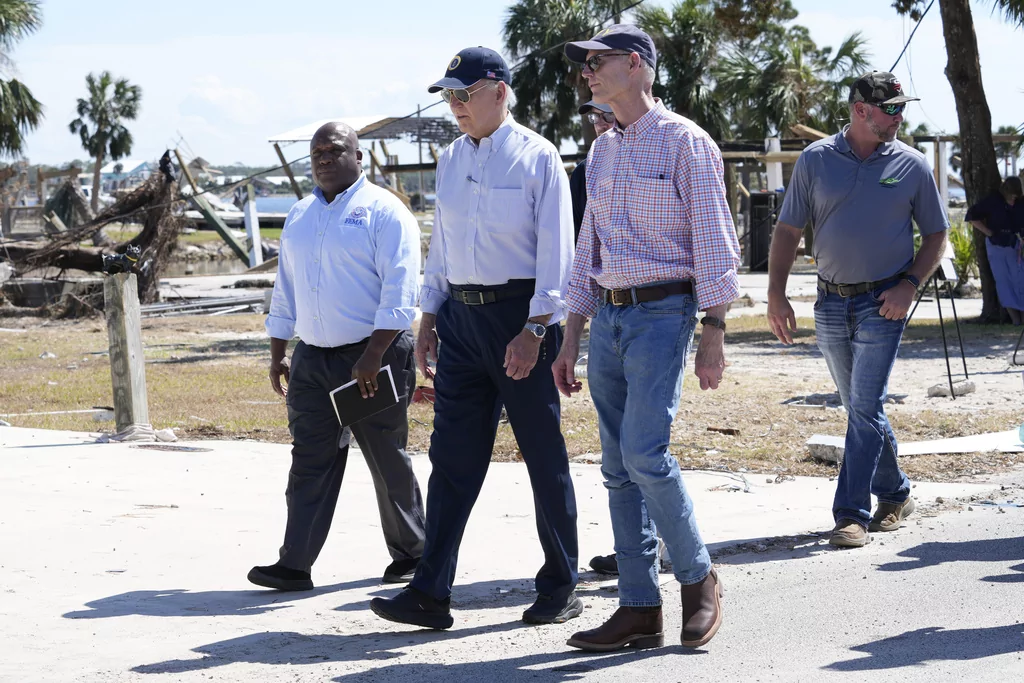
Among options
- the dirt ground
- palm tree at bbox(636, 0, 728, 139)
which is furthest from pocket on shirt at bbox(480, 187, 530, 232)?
palm tree at bbox(636, 0, 728, 139)

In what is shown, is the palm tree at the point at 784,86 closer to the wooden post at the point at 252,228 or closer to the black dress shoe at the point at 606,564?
the wooden post at the point at 252,228

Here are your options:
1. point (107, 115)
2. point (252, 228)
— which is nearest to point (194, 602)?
point (252, 228)

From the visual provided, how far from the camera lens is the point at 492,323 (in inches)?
185

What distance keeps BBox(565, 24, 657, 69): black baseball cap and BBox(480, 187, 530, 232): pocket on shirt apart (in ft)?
1.71

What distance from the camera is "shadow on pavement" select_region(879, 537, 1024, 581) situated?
5.50 metres

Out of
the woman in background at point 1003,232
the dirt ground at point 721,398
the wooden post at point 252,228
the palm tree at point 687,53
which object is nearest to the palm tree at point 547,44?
the palm tree at point 687,53

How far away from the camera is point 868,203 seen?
19.1 ft

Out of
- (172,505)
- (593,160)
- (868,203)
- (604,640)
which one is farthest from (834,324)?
(172,505)

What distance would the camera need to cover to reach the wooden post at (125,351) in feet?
A: 30.4

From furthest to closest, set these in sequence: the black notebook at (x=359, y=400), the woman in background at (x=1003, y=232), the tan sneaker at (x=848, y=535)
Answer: the woman in background at (x=1003, y=232) → the tan sneaker at (x=848, y=535) → the black notebook at (x=359, y=400)

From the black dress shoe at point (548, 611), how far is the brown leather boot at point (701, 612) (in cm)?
52

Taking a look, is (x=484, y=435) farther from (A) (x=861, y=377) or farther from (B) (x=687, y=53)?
(B) (x=687, y=53)

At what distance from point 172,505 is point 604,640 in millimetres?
3204

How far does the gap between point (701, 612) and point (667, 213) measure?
1341 mm
